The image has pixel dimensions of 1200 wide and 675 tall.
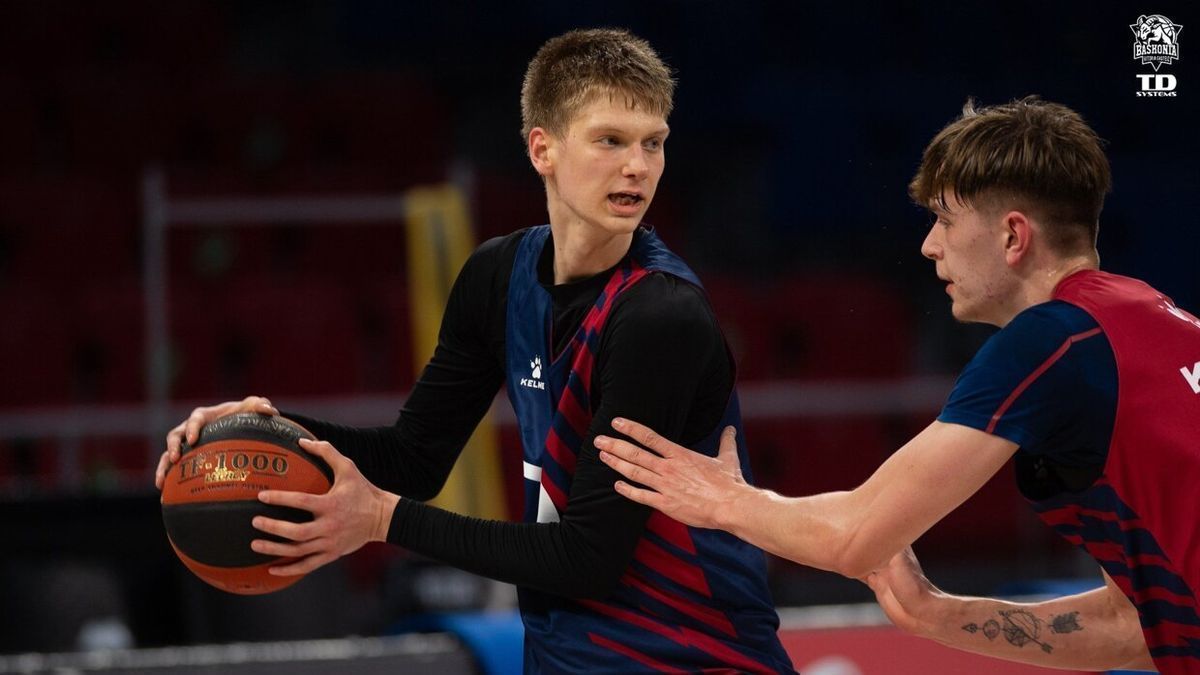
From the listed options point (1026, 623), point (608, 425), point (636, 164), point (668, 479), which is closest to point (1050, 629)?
point (1026, 623)

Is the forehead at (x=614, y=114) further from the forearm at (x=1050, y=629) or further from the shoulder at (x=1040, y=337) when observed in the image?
the forearm at (x=1050, y=629)

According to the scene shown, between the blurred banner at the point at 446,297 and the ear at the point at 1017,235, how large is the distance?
398cm

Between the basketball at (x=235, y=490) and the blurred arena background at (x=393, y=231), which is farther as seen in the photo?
the blurred arena background at (x=393, y=231)

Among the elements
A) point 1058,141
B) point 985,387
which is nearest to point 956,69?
point 1058,141

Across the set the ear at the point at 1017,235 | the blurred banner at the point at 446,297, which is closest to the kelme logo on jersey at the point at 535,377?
the ear at the point at 1017,235

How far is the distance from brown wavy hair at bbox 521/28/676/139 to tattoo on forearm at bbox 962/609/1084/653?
4.33ft

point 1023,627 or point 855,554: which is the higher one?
point 855,554

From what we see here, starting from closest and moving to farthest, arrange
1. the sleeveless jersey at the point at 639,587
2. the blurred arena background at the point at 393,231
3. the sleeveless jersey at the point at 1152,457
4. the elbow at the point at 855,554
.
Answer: the sleeveless jersey at the point at 1152,457 → the elbow at the point at 855,554 → the sleeveless jersey at the point at 639,587 → the blurred arena background at the point at 393,231

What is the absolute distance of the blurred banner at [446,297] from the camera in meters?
6.80

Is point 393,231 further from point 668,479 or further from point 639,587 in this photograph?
point 668,479

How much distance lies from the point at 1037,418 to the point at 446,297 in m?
4.33

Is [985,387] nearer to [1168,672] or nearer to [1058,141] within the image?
[1058,141]

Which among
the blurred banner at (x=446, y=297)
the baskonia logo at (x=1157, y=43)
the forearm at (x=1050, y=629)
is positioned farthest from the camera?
the blurred banner at (x=446, y=297)

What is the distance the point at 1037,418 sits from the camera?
Result: 2791 mm
